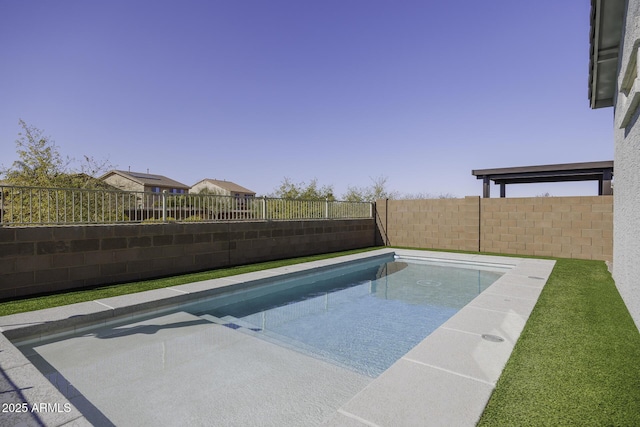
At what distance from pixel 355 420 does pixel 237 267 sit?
263 inches

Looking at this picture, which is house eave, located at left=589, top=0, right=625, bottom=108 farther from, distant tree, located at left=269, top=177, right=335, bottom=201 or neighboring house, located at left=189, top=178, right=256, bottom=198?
neighboring house, located at left=189, top=178, right=256, bottom=198

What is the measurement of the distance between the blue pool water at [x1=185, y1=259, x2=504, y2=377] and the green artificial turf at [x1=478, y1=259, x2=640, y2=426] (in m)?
1.27

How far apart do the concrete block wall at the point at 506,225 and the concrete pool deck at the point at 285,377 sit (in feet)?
22.7

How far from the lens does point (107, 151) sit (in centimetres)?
1302

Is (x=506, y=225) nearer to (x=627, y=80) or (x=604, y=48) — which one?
(x=604, y=48)

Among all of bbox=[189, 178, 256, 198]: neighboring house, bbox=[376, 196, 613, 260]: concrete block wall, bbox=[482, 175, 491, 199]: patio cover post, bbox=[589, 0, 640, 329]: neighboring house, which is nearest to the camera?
bbox=[589, 0, 640, 329]: neighboring house

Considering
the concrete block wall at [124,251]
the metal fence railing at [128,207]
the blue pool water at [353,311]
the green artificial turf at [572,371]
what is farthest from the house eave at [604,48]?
the concrete block wall at [124,251]

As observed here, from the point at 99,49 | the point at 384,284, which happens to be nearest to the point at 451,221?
the point at 384,284

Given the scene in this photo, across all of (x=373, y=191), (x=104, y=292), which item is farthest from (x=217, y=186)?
(x=104, y=292)

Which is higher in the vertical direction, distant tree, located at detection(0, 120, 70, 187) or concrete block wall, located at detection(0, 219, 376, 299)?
distant tree, located at detection(0, 120, 70, 187)

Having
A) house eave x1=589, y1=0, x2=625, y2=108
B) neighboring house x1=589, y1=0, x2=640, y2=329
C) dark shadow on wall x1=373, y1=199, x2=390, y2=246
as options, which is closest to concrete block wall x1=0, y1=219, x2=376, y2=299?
dark shadow on wall x1=373, y1=199, x2=390, y2=246

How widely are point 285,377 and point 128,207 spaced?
5.57 meters

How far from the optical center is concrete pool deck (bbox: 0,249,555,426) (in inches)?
86.8

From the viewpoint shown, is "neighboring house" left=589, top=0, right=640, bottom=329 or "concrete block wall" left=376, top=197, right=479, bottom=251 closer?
"neighboring house" left=589, top=0, right=640, bottom=329
